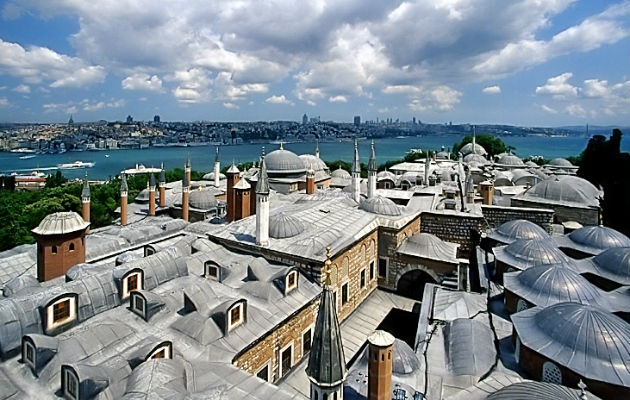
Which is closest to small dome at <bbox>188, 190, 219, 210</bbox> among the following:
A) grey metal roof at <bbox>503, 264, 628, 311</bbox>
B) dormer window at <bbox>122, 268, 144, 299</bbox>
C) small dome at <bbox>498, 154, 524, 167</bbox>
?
dormer window at <bbox>122, 268, 144, 299</bbox>

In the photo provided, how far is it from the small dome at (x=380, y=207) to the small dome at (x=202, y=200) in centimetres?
1311

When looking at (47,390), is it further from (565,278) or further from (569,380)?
(565,278)

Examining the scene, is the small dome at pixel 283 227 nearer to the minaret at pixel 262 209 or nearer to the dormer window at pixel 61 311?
the minaret at pixel 262 209

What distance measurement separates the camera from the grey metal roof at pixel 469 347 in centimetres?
913

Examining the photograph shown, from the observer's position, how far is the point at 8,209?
23.5 metres

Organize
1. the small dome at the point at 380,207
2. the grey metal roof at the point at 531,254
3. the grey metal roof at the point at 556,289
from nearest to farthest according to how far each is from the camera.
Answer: the grey metal roof at the point at 556,289 → the grey metal roof at the point at 531,254 → the small dome at the point at 380,207

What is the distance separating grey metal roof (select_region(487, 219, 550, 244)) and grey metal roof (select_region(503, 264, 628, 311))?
5.57 m

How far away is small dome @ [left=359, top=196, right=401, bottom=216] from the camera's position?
57.4 feet

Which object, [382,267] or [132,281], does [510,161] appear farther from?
[132,281]

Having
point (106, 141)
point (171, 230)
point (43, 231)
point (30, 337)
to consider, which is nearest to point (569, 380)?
point (30, 337)

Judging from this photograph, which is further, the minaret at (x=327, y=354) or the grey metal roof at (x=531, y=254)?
the grey metal roof at (x=531, y=254)

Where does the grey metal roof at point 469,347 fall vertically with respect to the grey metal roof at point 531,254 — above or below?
below

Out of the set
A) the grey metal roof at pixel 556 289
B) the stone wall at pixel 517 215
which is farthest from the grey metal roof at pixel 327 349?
the stone wall at pixel 517 215

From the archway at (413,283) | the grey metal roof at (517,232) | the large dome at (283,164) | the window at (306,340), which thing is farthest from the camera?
the large dome at (283,164)
